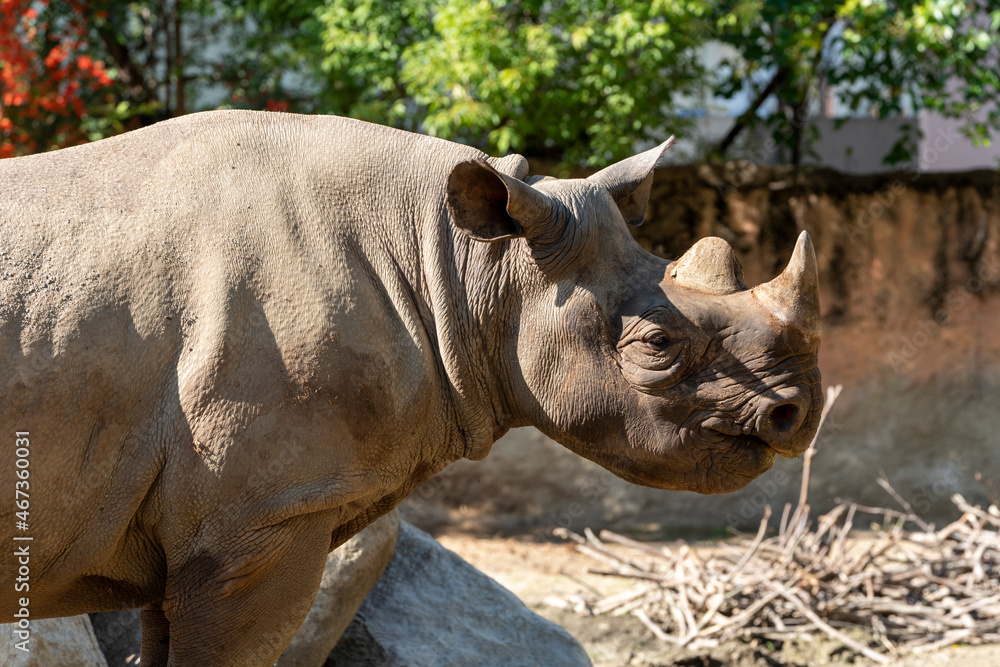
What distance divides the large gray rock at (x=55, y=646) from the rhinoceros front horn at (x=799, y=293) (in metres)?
2.50

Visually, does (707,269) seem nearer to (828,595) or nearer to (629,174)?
(629,174)

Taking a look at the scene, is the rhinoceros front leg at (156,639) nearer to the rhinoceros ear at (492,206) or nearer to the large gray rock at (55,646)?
the large gray rock at (55,646)

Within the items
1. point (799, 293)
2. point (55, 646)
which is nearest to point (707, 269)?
point (799, 293)

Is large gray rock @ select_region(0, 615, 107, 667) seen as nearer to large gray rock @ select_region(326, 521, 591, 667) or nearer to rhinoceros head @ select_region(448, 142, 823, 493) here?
large gray rock @ select_region(326, 521, 591, 667)

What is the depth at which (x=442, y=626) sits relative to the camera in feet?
13.2

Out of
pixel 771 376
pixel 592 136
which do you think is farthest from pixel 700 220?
pixel 771 376

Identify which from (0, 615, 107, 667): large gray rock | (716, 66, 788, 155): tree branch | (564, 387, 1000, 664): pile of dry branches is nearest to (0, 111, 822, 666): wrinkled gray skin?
(0, 615, 107, 667): large gray rock

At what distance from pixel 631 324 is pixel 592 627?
378cm

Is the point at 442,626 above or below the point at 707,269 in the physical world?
below

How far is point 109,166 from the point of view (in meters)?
2.28

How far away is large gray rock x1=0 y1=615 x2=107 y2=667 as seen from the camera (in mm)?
3104

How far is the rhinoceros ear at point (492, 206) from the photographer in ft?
7.87

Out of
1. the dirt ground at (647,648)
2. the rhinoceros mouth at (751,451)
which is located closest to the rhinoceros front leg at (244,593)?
the rhinoceros mouth at (751,451)

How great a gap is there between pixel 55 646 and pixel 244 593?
1.39 metres
